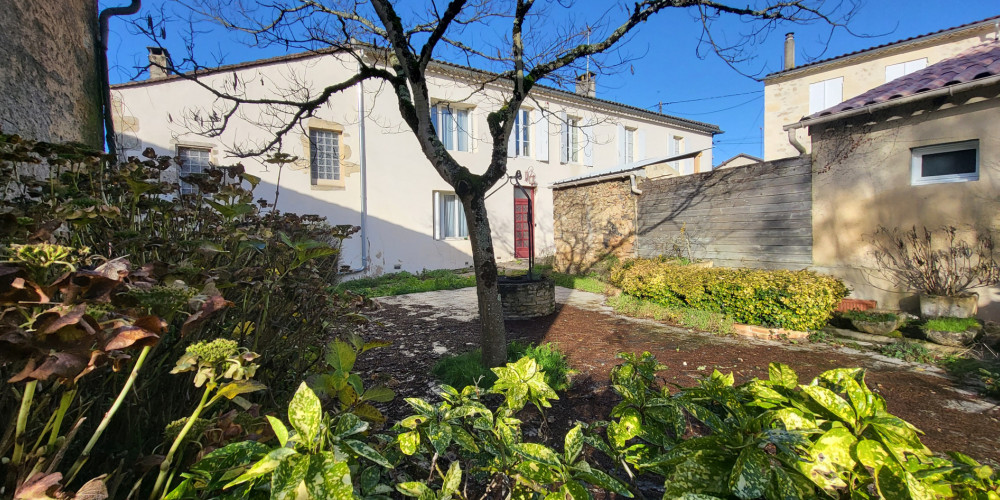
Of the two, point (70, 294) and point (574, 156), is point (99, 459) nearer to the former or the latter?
point (70, 294)

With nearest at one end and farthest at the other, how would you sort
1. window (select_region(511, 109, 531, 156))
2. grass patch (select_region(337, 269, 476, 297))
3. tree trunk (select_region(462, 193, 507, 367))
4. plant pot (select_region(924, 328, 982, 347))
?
tree trunk (select_region(462, 193, 507, 367)), plant pot (select_region(924, 328, 982, 347)), grass patch (select_region(337, 269, 476, 297)), window (select_region(511, 109, 531, 156))

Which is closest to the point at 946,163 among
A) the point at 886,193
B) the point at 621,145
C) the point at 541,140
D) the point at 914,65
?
the point at 886,193

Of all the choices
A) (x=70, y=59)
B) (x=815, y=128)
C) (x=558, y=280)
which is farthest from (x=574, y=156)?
(x=70, y=59)

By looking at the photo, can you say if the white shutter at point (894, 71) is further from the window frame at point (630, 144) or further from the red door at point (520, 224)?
the red door at point (520, 224)

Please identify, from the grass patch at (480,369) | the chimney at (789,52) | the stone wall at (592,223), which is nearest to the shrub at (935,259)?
the stone wall at (592,223)

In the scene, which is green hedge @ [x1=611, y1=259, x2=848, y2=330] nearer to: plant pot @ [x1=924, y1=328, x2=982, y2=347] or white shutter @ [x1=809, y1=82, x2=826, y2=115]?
plant pot @ [x1=924, y1=328, x2=982, y2=347]

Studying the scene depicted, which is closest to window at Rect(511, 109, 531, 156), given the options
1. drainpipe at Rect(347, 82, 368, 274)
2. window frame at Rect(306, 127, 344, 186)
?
drainpipe at Rect(347, 82, 368, 274)

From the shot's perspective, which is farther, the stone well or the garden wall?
the garden wall

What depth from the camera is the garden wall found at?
6145 mm

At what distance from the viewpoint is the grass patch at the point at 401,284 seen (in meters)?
8.61

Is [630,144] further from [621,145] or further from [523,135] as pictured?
[523,135]

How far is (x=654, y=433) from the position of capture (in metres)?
1.03

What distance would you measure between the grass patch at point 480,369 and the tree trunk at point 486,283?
143mm

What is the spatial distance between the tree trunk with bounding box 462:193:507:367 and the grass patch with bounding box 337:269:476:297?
521 cm
